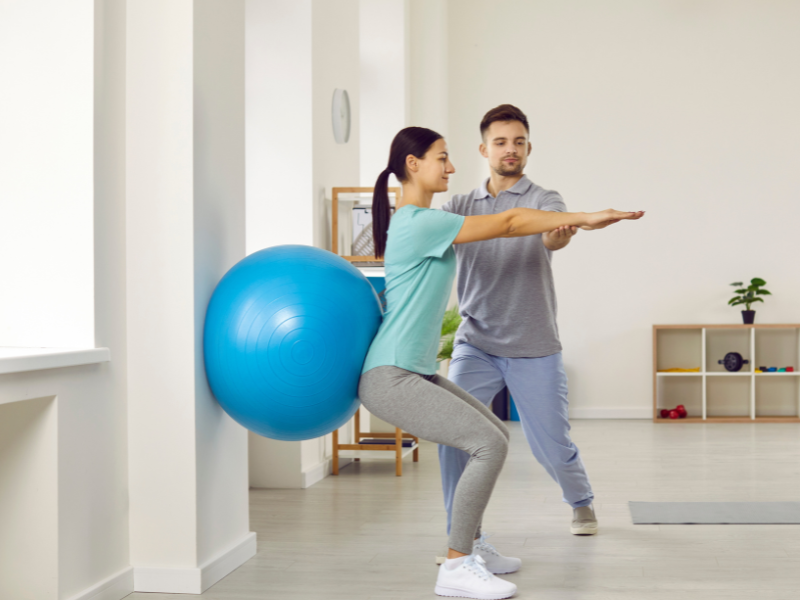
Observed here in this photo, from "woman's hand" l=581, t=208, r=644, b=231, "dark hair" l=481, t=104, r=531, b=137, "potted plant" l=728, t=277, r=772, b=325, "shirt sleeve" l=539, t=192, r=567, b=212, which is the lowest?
"potted plant" l=728, t=277, r=772, b=325

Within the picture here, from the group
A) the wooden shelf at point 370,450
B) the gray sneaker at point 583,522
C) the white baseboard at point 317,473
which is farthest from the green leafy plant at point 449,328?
the gray sneaker at point 583,522

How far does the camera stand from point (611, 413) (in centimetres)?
633

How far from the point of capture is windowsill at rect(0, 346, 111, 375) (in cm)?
173

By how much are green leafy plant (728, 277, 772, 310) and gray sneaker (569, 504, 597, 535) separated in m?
3.59

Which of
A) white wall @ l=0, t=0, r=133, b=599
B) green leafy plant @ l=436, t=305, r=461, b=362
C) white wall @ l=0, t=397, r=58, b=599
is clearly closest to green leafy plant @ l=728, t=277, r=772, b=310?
green leafy plant @ l=436, t=305, r=461, b=362

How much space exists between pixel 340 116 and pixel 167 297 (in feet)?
7.56

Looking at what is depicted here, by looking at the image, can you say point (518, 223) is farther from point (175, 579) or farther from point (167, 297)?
point (175, 579)

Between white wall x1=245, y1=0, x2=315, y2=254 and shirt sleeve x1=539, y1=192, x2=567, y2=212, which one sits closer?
shirt sleeve x1=539, y1=192, x2=567, y2=212

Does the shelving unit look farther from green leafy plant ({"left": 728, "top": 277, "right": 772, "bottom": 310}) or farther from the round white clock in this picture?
the round white clock

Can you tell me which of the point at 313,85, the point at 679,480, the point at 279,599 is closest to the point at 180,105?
the point at 279,599

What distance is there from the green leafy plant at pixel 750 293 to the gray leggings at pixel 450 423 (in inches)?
173

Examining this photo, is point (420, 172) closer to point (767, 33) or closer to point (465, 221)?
point (465, 221)

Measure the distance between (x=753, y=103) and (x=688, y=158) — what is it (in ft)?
2.19

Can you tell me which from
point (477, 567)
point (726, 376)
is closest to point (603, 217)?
point (477, 567)
